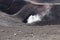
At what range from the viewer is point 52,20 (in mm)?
8500

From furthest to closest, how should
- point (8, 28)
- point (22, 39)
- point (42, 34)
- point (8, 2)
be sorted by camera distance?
point (8, 2), point (8, 28), point (42, 34), point (22, 39)

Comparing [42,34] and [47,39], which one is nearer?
[47,39]

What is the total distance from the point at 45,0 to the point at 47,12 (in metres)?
0.42

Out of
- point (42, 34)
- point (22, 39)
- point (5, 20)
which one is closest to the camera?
point (22, 39)

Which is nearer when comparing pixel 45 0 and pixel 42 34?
pixel 42 34

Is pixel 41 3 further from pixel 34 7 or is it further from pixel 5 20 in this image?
pixel 5 20

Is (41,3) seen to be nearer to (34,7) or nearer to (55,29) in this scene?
(34,7)

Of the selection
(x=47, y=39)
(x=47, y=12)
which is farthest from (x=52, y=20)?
(x=47, y=39)

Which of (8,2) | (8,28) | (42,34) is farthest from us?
(8,2)

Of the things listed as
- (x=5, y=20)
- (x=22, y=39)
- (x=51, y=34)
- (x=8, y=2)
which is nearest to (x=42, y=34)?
(x=51, y=34)

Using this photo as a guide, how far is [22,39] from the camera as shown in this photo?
5.69 m

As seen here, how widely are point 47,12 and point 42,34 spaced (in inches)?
92.7

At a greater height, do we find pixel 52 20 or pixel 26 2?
pixel 26 2

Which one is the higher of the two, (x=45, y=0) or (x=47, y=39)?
(x=45, y=0)
